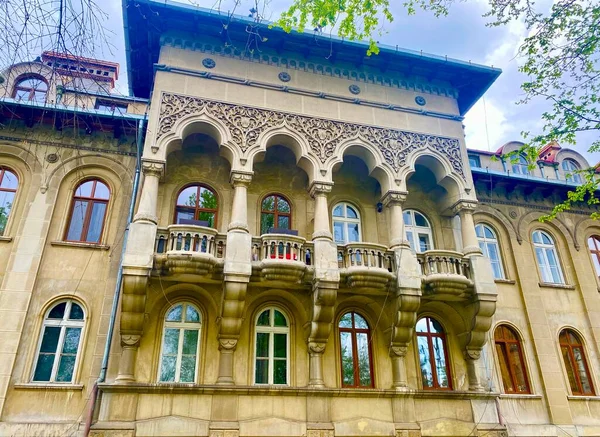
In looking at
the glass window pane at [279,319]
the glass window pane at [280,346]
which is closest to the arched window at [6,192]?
the glass window pane at [279,319]

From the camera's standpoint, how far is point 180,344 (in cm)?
1214

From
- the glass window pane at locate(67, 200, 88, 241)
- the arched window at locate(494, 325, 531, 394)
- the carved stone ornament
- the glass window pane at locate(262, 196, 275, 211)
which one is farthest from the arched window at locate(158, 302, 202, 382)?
the arched window at locate(494, 325, 531, 394)

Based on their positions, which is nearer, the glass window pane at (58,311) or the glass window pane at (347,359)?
the glass window pane at (58,311)

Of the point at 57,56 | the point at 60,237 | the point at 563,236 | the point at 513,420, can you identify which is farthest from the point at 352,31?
the point at 563,236

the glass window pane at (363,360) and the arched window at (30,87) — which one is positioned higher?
the arched window at (30,87)

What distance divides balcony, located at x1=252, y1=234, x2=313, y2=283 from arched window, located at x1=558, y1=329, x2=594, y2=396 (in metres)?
9.53

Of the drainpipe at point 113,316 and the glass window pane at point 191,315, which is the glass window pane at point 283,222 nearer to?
the glass window pane at point 191,315

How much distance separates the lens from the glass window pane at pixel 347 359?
12.8m

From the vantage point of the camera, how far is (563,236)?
17.5 m

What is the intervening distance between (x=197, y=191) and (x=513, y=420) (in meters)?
11.7

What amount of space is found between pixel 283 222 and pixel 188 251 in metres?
3.77

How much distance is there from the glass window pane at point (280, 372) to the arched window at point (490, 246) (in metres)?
8.22

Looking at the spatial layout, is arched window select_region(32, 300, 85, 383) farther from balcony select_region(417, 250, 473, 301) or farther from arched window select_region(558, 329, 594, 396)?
arched window select_region(558, 329, 594, 396)

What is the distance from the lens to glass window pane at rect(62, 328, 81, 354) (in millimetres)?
11492
